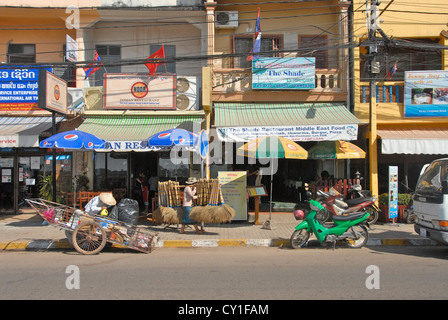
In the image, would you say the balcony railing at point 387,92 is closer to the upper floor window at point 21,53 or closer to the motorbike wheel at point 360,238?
the motorbike wheel at point 360,238

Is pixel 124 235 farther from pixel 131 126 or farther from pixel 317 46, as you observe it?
pixel 317 46

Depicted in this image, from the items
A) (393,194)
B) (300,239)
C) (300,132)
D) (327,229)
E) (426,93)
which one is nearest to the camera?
(327,229)

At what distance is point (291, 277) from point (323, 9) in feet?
39.0

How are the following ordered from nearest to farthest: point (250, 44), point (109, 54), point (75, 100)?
point (75, 100), point (250, 44), point (109, 54)

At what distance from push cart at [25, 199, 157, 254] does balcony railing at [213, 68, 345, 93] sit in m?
7.38

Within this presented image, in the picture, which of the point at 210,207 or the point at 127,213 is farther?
the point at 210,207

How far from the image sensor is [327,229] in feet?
26.1

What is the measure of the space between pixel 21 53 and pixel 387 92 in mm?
14541

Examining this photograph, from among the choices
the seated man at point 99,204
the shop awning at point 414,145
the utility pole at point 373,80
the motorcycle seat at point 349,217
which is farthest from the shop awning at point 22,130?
the shop awning at point 414,145

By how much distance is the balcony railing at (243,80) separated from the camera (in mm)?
13352

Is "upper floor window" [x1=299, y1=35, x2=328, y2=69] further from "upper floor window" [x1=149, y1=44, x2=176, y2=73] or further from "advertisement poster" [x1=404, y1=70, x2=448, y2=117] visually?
"upper floor window" [x1=149, y1=44, x2=176, y2=73]

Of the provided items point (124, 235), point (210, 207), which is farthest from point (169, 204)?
point (124, 235)

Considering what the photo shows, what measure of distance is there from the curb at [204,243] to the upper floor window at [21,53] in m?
8.76
